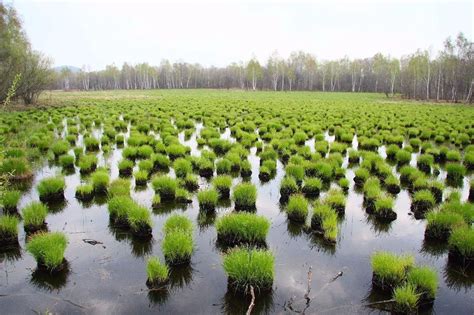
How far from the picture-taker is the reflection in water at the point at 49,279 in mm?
5635

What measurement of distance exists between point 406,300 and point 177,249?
12.1 ft

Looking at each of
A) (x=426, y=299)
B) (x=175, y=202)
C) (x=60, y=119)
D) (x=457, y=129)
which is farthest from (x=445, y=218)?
(x=60, y=119)

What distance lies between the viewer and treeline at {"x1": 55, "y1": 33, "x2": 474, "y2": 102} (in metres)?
63.8

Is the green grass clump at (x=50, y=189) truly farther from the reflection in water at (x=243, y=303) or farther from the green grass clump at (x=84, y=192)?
the reflection in water at (x=243, y=303)

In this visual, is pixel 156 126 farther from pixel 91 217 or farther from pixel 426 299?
pixel 426 299

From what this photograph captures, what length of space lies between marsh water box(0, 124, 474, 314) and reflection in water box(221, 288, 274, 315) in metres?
0.02

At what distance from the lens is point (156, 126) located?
22.2m

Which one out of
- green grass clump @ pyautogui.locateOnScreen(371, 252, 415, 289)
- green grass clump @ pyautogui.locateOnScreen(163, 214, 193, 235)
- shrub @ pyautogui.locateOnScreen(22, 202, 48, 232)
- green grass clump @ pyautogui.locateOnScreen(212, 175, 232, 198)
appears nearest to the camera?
green grass clump @ pyautogui.locateOnScreen(371, 252, 415, 289)

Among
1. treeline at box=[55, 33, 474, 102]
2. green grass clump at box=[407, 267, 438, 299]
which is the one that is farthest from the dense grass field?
treeline at box=[55, 33, 474, 102]

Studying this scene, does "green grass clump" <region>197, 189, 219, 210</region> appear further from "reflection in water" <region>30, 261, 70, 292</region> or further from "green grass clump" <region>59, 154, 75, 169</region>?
"green grass clump" <region>59, 154, 75, 169</region>

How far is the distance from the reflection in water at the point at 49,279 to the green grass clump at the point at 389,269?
512 cm

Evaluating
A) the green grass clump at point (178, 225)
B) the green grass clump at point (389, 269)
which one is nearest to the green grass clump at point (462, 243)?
→ the green grass clump at point (389, 269)

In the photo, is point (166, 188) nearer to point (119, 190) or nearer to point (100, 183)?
point (119, 190)

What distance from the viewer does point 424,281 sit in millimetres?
5262
